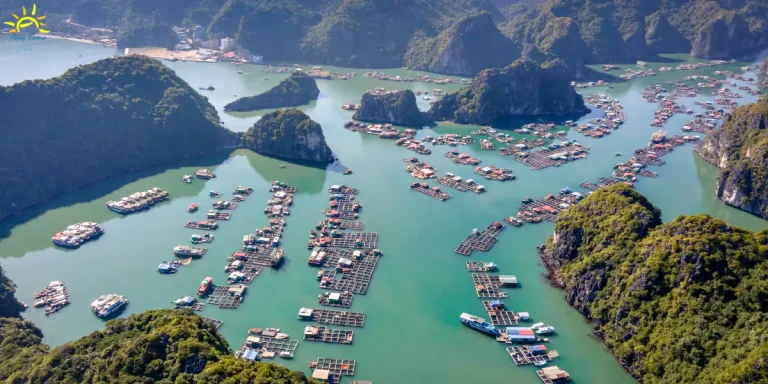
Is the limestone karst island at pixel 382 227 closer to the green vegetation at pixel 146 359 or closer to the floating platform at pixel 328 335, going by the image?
the green vegetation at pixel 146 359

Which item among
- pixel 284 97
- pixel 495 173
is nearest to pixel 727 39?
pixel 495 173

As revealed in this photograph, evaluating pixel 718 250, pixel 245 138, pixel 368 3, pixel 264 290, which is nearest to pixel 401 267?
pixel 264 290

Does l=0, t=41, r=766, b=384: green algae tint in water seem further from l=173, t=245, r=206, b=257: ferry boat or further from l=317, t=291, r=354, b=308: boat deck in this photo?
l=173, t=245, r=206, b=257: ferry boat

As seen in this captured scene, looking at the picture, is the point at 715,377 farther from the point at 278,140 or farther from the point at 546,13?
the point at 546,13

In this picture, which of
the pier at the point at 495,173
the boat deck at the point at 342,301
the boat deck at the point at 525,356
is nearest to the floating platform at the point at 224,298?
the boat deck at the point at 342,301

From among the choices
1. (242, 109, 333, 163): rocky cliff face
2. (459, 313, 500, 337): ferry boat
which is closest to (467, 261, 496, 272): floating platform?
(459, 313, 500, 337): ferry boat

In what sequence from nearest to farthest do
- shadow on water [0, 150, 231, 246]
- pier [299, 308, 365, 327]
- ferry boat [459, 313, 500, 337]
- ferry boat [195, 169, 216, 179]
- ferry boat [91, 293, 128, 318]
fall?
ferry boat [459, 313, 500, 337], pier [299, 308, 365, 327], ferry boat [91, 293, 128, 318], shadow on water [0, 150, 231, 246], ferry boat [195, 169, 216, 179]

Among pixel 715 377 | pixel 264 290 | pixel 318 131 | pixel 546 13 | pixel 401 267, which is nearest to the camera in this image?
pixel 715 377
